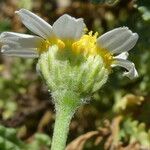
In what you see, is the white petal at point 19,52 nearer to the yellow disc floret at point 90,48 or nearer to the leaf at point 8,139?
the yellow disc floret at point 90,48

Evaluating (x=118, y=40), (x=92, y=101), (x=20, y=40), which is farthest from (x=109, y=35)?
(x=92, y=101)

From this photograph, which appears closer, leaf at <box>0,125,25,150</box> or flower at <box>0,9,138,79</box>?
flower at <box>0,9,138,79</box>

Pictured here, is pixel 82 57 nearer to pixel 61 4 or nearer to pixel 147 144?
pixel 147 144

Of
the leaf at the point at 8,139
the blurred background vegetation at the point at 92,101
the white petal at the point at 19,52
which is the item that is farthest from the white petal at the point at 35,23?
the leaf at the point at 8,139

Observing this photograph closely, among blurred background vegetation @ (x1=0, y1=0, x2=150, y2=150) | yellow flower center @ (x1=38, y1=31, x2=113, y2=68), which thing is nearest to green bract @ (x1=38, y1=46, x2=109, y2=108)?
yellow flower center @ (x1=38, y1=31, x2=113, y2=68)

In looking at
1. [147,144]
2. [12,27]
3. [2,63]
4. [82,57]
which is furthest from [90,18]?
[82,57]

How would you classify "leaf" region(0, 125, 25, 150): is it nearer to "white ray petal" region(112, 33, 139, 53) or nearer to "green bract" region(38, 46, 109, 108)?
"green bract" region(38, 46, 109, 108)

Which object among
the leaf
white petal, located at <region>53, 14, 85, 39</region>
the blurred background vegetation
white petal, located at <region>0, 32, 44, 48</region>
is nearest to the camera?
white petal, located at <region>53, 14, 85, 39</region>
